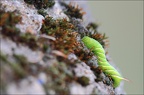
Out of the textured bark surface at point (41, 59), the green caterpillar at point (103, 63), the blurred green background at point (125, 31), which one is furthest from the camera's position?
the blurred green background at point (125, 31)

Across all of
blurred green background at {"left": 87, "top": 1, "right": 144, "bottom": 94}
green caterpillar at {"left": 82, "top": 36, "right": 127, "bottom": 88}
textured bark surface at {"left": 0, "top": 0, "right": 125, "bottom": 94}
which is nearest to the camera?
textured bark surface at {"left": 0, "top": 0, "right": 125, "bottom": 94}

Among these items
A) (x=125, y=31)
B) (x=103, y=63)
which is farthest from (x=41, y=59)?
(x=125, y=31)

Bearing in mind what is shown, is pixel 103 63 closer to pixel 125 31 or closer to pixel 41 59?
pixel 41 59

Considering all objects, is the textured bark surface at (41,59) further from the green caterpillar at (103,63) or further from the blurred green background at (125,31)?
the blurred green background at (125,31)

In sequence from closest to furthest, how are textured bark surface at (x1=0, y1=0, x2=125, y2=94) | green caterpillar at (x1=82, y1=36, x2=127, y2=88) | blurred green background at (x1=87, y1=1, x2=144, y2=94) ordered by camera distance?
textured bark surface at (x1=0, y1=0, x2=125, y2=94), green caterpillar at (x1=82, y1=36, x2=127, y2=88), blurred green background at (x1=87, y1=1, x2=144, y2=94)

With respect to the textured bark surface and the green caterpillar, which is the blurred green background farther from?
the textured bark surface

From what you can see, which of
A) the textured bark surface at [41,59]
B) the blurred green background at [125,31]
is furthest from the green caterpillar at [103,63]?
the blurred green background at [125,31]

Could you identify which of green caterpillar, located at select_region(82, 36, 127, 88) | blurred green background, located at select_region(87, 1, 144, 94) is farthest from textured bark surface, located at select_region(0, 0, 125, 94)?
blurred green background, located at select_region(87, 1, 144, 94)

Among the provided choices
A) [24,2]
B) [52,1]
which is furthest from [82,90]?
[52,1]
